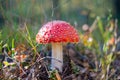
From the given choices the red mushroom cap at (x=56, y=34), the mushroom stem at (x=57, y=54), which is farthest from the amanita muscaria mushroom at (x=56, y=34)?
the mushroom stem at (x=57, y=54)

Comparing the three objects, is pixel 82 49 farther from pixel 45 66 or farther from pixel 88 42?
pixel 45 66

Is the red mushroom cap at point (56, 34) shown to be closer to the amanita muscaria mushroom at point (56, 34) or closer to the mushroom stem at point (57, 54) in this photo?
the amanita muscaria mushroom at point (56, 34)

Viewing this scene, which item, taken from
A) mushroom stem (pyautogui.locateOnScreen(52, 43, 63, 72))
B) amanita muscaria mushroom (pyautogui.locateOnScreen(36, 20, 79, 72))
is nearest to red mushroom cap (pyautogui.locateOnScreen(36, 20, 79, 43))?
amanita muscaria mushroom (pyautogui.locateOnScreen(36, 20, 79, 72))

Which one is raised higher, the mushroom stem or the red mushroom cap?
the red mushroom cap

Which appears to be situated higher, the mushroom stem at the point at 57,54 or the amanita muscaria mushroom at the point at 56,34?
the amanita muscaria mushroom at the point at 56,34

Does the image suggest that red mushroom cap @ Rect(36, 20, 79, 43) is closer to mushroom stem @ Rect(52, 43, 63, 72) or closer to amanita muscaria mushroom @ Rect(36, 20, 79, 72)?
amanita muscaria mushroom @ Rect(36, 20, 79, 72)

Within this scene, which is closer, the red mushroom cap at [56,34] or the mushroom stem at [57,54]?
the red mushroom cap at [56,34]

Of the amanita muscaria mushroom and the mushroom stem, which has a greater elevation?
the amanita muscaria mushroom

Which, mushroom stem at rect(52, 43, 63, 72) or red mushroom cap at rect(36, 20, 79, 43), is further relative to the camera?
mushroom stem at rect(52, 43, 63, 72)

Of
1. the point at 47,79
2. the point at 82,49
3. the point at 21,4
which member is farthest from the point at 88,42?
the point at 47,79
